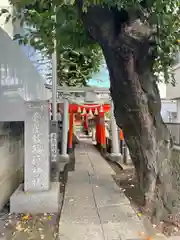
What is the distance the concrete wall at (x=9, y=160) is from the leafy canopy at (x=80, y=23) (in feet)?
7.36

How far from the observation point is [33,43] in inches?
252

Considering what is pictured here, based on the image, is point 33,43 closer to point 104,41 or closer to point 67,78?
point 104,41

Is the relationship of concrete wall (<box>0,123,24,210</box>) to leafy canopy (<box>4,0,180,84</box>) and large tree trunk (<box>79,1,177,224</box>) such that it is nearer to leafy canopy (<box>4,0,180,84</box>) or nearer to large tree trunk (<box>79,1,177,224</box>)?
leafy canopy (<box>4,0,180,84</box>)

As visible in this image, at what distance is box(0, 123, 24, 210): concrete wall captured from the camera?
6164 mm

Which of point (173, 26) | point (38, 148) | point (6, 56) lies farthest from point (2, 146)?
point (173, 26)

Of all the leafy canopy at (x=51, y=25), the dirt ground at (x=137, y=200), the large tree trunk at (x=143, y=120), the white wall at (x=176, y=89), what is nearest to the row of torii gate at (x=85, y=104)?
the white wall at (x=176, y=89)

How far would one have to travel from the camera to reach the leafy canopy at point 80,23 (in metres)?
4.10

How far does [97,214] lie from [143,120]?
6.67ft

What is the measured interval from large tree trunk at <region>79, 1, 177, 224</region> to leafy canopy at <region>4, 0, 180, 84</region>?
0.44m

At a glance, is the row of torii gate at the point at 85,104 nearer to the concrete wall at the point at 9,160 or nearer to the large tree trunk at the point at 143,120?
the concrete wall at the point at 9,160

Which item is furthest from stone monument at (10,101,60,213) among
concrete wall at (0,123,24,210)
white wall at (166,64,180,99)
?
white wall at (166,64,180,99)

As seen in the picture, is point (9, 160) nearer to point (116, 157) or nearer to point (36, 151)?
point (36, 151)

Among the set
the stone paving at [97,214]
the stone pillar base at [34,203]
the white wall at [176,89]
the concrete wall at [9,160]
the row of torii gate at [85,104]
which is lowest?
the stone paving at [97,214]

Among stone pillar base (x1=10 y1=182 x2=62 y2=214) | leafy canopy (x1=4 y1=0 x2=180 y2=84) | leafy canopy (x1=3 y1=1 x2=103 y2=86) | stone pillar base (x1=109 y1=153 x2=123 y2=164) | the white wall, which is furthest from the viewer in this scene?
the white wall
